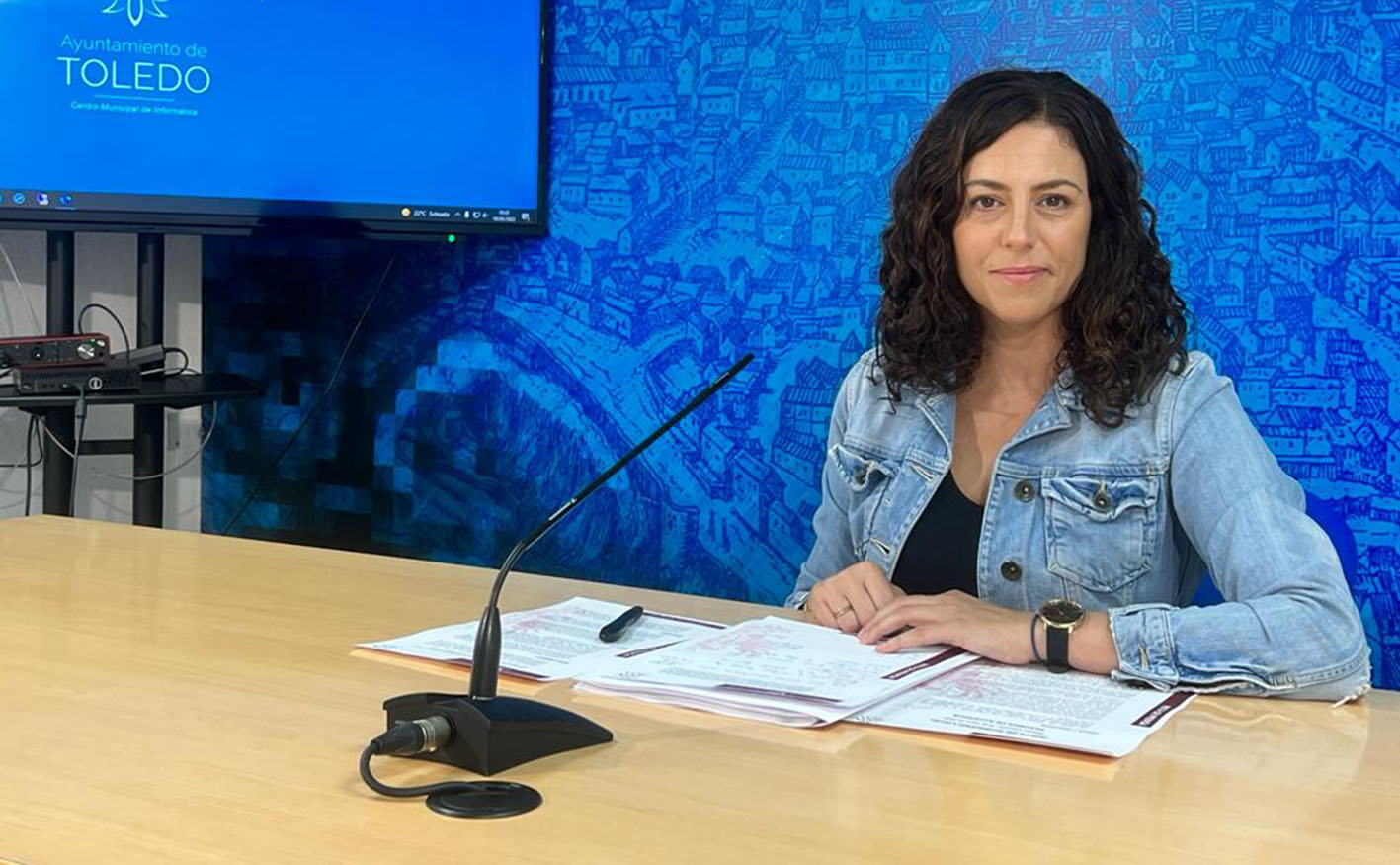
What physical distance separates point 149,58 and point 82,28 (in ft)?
0.37

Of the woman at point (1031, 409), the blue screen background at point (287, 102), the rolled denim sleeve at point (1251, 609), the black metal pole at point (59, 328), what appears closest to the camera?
the rolled denim sleeve at point (1251, 609)

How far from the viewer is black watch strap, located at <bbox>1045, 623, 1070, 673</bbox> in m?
1.43

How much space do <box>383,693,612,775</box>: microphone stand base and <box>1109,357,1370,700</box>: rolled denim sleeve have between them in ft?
1.84

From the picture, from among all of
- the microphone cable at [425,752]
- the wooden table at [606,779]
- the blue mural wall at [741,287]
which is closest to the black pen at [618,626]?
the wooden table at [606,779]

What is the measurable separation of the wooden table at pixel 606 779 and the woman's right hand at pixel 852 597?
351 mm

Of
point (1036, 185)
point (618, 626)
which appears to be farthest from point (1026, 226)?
point (618, 626)

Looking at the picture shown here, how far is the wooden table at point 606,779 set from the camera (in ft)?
3.14

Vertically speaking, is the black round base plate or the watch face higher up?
the watch face

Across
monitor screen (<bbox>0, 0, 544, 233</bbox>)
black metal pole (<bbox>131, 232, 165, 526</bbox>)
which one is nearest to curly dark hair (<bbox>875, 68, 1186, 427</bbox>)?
monitor screen (<bbox>0, 0, 544, 233</bbox>)

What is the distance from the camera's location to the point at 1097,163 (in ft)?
6.30

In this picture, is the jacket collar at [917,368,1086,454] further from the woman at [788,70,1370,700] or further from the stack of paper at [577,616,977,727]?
the stack of paper at [577,616,977,727]

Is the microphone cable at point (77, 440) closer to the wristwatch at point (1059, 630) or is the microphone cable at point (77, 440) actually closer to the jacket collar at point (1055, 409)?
the jacket collar at point (1055, 409)

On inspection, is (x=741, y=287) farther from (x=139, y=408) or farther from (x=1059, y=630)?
(x=1059, y=630)

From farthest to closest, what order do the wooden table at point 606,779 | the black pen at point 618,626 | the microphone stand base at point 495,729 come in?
the black pen at point 618,626
the microphone stand base at point 495,729
the wooden table at point 606,779
